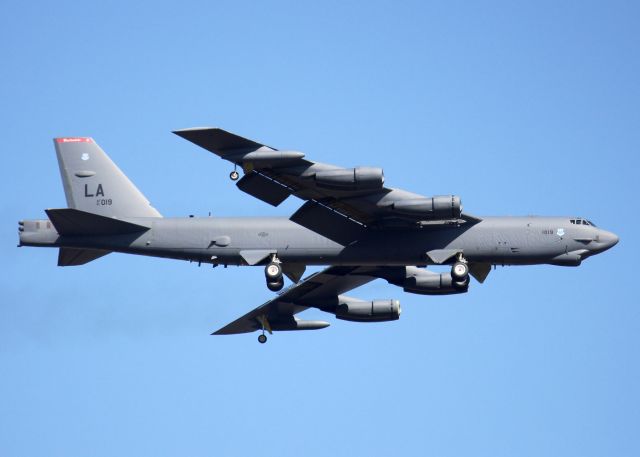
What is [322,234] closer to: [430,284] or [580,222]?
[430,284]

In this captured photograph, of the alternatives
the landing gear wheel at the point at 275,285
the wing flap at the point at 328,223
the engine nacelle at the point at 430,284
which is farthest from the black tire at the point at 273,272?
the engine nacelle at the point at 430,284

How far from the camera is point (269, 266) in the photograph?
4600 centimetres

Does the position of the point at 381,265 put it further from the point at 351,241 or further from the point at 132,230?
the point at 132,230

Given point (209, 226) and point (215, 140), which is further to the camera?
point (209, 226)

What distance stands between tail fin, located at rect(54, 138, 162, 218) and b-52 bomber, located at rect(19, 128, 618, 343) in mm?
40

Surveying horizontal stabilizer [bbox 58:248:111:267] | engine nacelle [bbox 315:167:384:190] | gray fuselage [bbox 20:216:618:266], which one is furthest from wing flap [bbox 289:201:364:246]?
horizontal stabilizer [bbox 58:248:111:267]

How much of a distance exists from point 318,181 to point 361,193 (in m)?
2.06

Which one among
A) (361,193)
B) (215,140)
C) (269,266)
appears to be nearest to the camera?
(215,140)

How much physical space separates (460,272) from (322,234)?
17.5 ft

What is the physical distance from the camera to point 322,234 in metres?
46.3

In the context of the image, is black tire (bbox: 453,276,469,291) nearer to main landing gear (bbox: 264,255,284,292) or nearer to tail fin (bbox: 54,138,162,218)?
main landing gear (bbox: 264,255,284,292)

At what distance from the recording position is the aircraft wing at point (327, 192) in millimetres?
40719

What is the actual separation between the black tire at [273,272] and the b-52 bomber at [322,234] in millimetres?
37

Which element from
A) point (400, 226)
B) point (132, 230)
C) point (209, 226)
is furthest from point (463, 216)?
point (132, 230)
